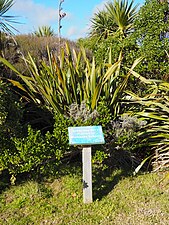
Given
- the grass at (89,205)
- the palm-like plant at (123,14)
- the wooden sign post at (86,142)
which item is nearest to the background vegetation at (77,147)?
the grass at (89,205)

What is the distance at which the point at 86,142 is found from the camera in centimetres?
402

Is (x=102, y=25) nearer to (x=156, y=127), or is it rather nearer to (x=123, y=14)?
(x=123, y=14)

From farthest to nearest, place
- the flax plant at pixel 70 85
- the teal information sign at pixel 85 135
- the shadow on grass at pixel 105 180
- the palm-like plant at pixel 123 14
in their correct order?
the palm-like plant at pixel 123 14
the flax plant at pixel 70 85
the shadow on grass at pixel 105 180
the teal information sign at pixel 85 135

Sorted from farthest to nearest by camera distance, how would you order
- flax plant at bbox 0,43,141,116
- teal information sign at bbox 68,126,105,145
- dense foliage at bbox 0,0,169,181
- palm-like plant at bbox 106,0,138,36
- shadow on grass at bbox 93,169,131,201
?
palm-like plant at bbox 106,0,138,36, flax plant at bbox 0,43,141,116, shadow on grass at bbox 93,169,131,201, dense foliage at bbox 0,0,169,181, teal information sign at bbox 68,126,105,145

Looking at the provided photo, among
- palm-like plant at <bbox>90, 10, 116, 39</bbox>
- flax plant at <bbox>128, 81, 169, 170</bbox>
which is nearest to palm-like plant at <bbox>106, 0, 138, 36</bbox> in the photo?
palm-like plant at <bbox>90, 10, 116, 39</bbox>

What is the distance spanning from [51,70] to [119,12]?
16.3 ft

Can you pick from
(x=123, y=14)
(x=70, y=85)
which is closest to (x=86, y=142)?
(x=70, y=85)

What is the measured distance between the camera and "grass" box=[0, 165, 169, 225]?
380 cm

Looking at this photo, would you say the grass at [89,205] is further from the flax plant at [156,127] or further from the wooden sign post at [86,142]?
the flax plant at [156,127]

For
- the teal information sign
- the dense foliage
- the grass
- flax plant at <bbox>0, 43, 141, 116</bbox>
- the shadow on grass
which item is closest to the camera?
the grass

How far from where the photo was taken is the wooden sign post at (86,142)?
405 centimetres

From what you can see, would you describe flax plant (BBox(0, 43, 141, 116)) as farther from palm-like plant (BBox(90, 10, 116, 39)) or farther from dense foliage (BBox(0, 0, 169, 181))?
palm-like plant (BBox(90, 10, 116, 39))

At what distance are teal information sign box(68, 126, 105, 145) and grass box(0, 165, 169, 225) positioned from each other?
0.77 meters

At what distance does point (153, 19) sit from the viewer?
22.1 feet
